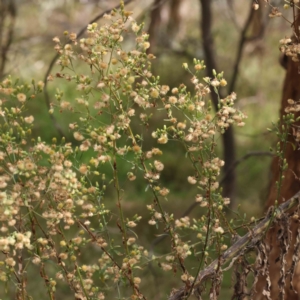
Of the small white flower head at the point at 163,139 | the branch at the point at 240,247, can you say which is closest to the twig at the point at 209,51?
the branch at the point at 240,247

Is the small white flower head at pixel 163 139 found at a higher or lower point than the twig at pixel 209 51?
lower

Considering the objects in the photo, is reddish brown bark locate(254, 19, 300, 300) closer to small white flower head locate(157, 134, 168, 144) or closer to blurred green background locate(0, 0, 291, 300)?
small white flower head locate(157, 134, 168, 144)

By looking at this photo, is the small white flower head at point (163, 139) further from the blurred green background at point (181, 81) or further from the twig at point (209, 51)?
the twig at point (209, 51)

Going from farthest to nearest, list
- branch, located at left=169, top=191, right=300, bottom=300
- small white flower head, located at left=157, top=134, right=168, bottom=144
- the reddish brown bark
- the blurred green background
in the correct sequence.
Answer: the blurred green background, the reddish brown bark, branch, located at left=169, top=191, right=300, bottom=300, small white flower head, located at left=157, top=134, right=168, bottom=144

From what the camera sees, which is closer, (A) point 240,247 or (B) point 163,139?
(B) point 163,139

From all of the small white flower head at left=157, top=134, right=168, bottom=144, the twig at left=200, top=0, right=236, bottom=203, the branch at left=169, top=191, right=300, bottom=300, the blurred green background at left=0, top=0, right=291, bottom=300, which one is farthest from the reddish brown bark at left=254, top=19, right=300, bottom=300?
the twig at left=200, top=0, right=236, bottom=203

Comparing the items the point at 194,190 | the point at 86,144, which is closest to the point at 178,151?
the point at 194,190

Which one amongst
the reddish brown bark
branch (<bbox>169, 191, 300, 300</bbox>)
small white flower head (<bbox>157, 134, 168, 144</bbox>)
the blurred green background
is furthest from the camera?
the blurred green background

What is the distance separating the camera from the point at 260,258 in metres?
1.55

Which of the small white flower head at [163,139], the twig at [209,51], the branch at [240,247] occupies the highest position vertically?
the twig at [209,51]

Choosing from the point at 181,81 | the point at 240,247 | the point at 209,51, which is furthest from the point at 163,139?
the point at 181,81

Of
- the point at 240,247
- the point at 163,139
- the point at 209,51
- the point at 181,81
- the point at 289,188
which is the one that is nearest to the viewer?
the point at 163,139

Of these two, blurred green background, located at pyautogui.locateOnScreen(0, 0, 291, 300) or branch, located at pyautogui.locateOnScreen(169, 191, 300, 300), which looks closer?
branch, located at pyautogui.locateOnScreen(169, 191, 300, 300)

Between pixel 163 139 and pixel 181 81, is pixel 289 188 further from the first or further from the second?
pixel 181 81
